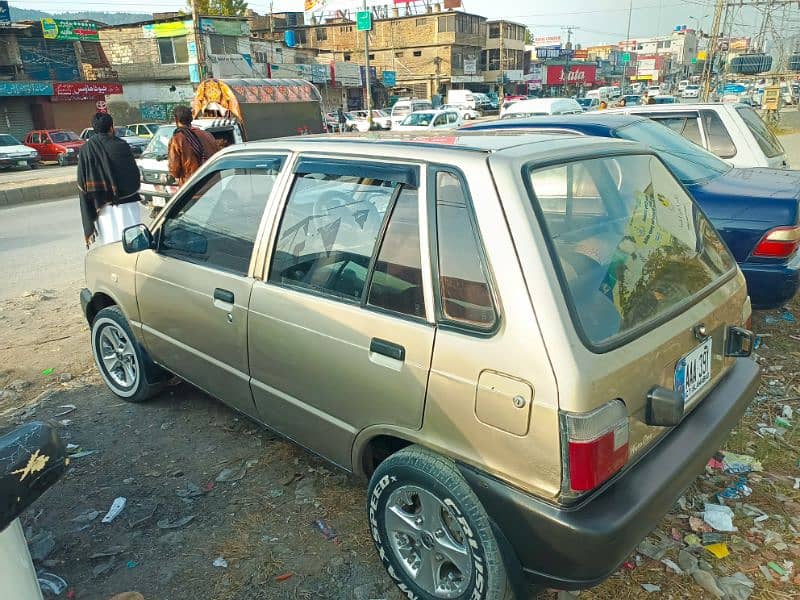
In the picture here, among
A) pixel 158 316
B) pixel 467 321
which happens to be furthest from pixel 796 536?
pixel 158 316

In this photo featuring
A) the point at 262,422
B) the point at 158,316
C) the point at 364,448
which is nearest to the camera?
the point at 364,448

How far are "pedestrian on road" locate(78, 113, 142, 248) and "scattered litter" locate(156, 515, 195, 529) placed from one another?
3811mm

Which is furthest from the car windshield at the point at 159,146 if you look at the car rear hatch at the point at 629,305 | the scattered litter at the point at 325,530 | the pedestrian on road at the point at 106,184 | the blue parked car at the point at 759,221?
the car rear hatch at the point at 629,305

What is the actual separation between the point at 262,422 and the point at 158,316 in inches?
41.2

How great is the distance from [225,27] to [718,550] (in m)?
40.8

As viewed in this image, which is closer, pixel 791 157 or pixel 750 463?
pixel 750 463

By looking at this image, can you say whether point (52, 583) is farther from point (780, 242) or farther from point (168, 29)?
point (168, 29)

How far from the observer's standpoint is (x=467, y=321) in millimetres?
2010

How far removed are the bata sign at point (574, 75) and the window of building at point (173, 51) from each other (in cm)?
5362

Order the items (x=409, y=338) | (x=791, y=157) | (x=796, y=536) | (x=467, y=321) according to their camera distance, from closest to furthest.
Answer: (x=467, y=321) → (x=409, y=338) → (x=796, y=536) → (x=791, y=157)

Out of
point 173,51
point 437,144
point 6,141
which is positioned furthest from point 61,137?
point 437,144

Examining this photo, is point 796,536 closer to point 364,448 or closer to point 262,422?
point 364,448

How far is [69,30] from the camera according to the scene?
34.2 m

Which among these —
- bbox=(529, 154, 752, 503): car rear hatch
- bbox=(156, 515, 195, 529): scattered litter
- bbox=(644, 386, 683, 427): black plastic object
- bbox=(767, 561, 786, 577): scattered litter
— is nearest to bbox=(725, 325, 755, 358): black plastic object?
bbox=(529, 154, 752, 503): car rear hatch
